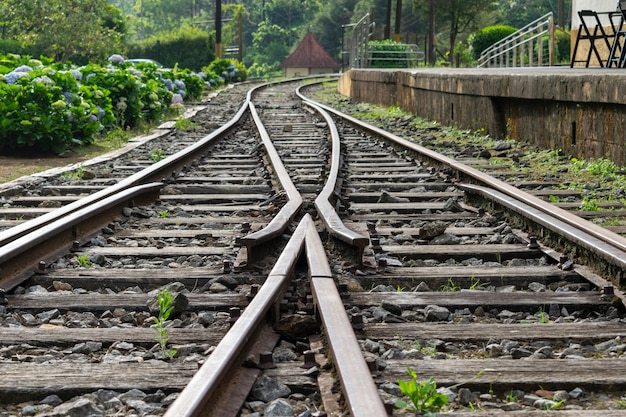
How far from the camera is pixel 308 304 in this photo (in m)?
3.44

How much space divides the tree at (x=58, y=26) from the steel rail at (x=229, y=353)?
3435 cm

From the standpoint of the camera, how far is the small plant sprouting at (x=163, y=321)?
10.1 feet

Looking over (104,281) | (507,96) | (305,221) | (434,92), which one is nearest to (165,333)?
(104,281)

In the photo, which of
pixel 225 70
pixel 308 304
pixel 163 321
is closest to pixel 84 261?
pixel 163 321

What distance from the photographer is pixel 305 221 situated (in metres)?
4.81

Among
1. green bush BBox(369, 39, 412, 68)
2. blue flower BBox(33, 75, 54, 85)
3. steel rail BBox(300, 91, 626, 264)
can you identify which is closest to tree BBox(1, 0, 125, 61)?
green bush BBox(369, 39, 412, 68)

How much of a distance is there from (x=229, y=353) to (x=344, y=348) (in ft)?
1.11

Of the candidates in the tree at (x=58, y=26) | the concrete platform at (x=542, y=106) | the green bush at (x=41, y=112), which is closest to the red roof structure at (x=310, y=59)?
the tree at (x=58, y=26)

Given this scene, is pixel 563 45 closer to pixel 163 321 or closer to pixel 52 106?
pixel 52 106

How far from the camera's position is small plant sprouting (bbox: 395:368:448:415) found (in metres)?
2.50

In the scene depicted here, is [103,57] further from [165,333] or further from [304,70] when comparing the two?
[304,70]

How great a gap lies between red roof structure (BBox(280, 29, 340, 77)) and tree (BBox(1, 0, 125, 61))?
53893 mm

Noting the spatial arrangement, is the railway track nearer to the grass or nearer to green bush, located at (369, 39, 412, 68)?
the grass

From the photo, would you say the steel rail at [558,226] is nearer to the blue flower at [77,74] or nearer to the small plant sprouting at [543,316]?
the small plant sprouting at [543,316]
